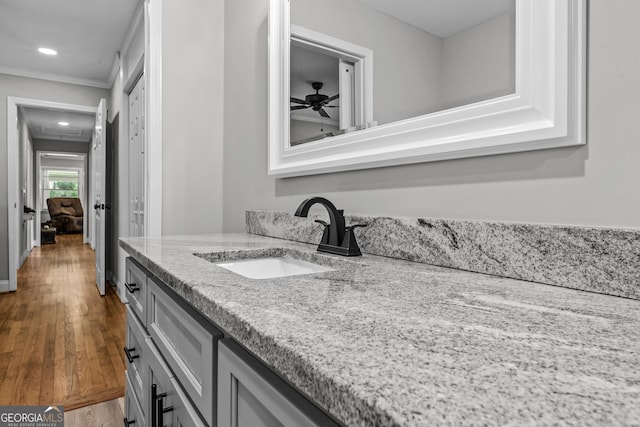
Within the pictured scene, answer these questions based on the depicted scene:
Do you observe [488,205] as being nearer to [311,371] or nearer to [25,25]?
[311,371]

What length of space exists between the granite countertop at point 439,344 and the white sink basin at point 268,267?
44 centimetres

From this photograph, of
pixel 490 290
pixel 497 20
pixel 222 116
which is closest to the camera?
pixel 490 290

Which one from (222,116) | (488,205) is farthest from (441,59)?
(222,116)

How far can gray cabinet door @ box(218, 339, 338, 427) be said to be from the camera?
1.39 ft

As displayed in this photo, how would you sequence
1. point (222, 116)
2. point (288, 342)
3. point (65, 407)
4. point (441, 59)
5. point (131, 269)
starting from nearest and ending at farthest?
point (288, 342), point (441, 59), point (131, 269), point (65, 407), point (222, 116)

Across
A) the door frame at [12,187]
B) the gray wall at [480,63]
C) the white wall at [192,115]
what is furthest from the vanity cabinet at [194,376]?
the door frame at [12,187]

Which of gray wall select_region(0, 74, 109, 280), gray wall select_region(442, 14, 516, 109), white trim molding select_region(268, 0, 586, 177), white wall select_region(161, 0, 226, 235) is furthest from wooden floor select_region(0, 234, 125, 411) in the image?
gray wall select_region(442, 14, 516, 109)

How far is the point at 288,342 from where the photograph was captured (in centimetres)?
43

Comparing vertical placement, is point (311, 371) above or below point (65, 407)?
above

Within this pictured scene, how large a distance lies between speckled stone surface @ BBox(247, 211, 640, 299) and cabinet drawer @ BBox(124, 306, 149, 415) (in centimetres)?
71

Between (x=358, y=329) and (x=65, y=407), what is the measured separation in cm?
198

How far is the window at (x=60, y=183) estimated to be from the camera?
A: 1106 cm

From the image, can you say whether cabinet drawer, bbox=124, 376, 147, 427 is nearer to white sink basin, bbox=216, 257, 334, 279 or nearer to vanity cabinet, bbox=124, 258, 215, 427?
vanity cabinet, bbox=124, 258, 215, 427

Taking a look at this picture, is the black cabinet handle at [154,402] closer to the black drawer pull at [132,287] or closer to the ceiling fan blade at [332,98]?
the black drawer pull at [132,287]
